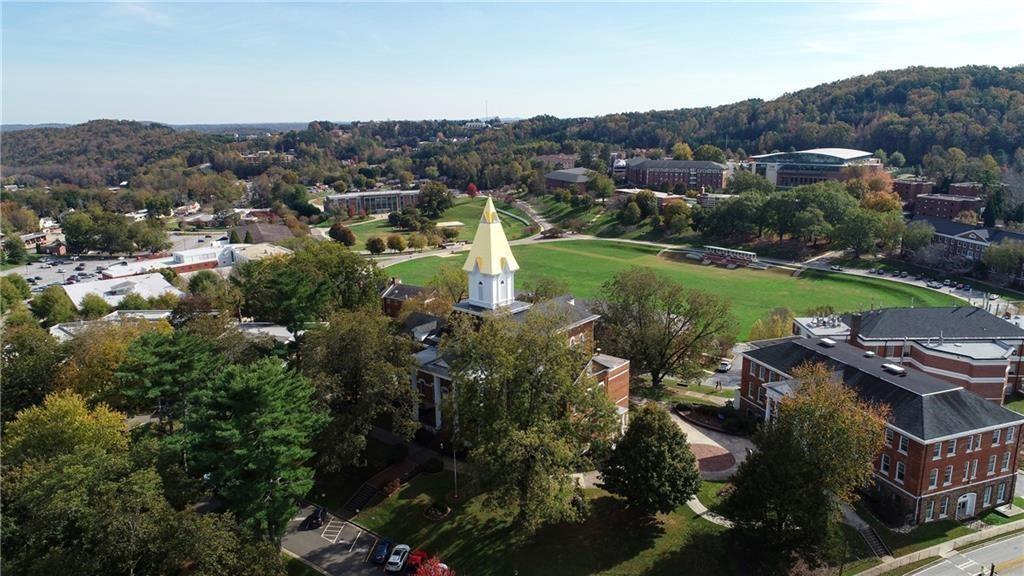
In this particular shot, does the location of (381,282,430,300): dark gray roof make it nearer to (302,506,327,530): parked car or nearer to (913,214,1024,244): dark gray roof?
(302,506,327,530): parked car

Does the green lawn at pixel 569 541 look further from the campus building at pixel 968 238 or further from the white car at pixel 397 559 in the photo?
the campus building at pixel 968 238

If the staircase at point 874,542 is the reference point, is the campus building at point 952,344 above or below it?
above

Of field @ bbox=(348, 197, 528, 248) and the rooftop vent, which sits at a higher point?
the rooftop vent

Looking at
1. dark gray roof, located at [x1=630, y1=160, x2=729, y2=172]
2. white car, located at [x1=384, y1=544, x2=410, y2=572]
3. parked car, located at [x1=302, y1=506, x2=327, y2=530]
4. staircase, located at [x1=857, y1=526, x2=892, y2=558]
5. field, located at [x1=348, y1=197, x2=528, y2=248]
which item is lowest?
staircase, located at [x1=857, y1=526, x2=892, y2=558]

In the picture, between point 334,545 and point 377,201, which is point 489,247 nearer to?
point 334,545

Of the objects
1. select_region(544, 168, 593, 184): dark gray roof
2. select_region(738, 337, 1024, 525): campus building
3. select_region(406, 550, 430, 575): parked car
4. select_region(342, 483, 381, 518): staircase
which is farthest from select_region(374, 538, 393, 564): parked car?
select_region(544, 168, 593, 184): dark gray roof

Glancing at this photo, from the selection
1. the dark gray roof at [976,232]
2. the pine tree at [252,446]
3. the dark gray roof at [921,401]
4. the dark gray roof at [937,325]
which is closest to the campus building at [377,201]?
the dark gray roof at [976,232]

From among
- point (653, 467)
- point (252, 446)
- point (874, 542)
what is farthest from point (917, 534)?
point (252, 446)
